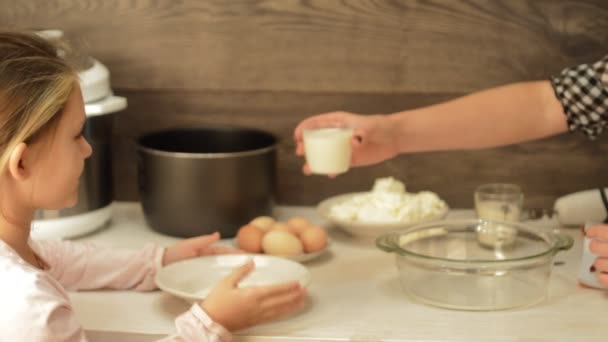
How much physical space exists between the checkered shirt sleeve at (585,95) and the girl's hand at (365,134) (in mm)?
338

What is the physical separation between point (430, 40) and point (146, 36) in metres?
0.64

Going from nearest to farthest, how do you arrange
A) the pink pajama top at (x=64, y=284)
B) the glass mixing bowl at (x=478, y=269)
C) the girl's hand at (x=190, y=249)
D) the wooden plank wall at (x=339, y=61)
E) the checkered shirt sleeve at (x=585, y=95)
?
the pink pajama top at (x=64, y=284) → the glass mixing bowl at (x=478, y=269) → the girl's hand at (x=190, y=249) → the checkered shirt sleeve at (x=585, y=95) → the wooden plank wall at (x=339, y=61)

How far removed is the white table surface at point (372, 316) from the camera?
1.44 m

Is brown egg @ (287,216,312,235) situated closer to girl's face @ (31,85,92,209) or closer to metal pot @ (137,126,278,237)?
metal pot @ (137,126,278,237)

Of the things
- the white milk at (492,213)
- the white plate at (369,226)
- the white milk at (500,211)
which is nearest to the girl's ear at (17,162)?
the white plate at (369,226)

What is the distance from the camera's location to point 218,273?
166cm

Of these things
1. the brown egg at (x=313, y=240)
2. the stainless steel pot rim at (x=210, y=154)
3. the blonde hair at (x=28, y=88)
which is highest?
the blonde hair at (x=28, y=88)

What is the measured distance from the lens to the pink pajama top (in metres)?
1.24

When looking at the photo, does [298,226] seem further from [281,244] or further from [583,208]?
[583,208]

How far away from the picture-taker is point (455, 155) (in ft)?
7.06

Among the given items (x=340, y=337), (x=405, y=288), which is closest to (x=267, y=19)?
(x=405, y=288)

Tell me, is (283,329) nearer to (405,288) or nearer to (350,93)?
(405,288)

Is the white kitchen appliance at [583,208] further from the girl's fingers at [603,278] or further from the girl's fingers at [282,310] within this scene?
the girl's fingers at [282,310]

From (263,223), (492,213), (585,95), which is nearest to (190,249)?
(263,223)
